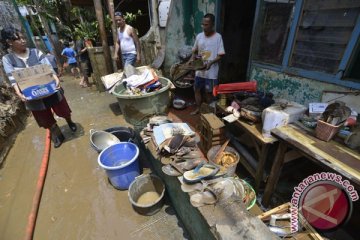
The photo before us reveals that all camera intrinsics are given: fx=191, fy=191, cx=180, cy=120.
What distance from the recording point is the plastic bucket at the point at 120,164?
2979 millimetres

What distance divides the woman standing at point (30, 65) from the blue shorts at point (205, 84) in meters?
2.99

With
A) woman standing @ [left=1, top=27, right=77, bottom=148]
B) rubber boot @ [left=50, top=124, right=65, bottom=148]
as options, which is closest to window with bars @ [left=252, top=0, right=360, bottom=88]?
woman standing @ [left=1, top=27, right=77, bottom=148]

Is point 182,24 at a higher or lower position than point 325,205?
higher

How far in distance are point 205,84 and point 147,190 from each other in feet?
A: 8.33

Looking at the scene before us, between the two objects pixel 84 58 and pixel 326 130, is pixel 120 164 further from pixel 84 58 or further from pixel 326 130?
pixel 84 58

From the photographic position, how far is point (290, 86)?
312cm

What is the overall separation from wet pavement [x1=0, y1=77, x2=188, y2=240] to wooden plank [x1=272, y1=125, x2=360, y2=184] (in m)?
1.86

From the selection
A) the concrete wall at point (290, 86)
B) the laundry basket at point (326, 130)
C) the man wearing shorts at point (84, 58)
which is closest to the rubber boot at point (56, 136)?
the man wearing shorts at point (84, 58)

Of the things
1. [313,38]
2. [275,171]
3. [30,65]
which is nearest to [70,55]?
[30,65]

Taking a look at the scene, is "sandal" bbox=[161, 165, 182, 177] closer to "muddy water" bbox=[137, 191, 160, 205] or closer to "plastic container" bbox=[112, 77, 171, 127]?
"muddy water" bbox=[137, 191, 160, 205]

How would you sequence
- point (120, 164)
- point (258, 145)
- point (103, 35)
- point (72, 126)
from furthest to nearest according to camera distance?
point (103, 35)
point (72, 126)
point (120, 164)
point (258, 145)

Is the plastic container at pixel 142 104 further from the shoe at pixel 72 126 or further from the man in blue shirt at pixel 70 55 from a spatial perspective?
the man in blue shirt at pixel 70 55

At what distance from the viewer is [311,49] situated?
2.77 meters

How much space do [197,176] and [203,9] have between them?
4369 mm
